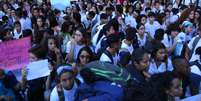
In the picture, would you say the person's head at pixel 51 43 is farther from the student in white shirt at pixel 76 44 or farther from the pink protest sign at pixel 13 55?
the pink protest sign at pixel 13 55

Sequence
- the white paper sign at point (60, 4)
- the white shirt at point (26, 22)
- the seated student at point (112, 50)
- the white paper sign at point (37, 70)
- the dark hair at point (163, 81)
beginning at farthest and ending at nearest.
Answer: the white paper sign at point (60, 4), the white shirt at point (26, 22), the seated student at point (112, 50), the white paper sign at point (37, 70), the dark hair at point (163, 81)

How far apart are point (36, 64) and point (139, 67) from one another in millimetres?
1347

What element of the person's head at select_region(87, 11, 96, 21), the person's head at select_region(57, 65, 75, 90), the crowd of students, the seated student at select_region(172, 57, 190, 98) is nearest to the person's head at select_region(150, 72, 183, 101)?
the crowd of students

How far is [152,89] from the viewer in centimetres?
374

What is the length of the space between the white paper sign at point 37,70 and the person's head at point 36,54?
0.37m

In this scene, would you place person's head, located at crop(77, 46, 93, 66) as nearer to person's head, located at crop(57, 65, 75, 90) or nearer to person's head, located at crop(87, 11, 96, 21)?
person's head, located at crop(57, 65, 75, 90)

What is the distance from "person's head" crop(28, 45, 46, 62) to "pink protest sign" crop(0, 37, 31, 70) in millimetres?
113

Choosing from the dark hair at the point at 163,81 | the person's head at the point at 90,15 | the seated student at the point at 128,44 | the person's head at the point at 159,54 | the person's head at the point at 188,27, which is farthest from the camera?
the person's head at the point at 90,15

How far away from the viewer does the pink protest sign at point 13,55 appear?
5.66 m

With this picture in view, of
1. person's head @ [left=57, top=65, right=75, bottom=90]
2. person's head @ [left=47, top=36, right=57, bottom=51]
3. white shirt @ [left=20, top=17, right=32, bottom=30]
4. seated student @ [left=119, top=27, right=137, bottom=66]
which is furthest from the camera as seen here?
white shirt @ [left=20, top=17, right=32, bottom=30]

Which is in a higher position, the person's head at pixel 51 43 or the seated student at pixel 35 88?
the person's head at pixel 51 43

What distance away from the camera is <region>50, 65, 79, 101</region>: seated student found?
15.8 ft

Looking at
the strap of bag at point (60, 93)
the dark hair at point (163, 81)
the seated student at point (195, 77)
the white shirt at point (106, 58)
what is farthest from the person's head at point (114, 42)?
the dark hair at point (163, 81)

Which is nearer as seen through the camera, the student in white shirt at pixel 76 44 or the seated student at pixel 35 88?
the seated student at pixel 35 88
